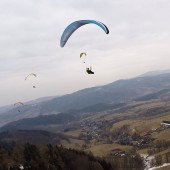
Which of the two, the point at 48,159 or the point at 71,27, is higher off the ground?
the point at 71,27

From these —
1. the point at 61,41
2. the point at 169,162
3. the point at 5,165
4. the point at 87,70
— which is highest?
the point at 61,41

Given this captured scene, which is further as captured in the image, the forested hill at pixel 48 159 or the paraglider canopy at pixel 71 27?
the forested hill at pixel 48 159

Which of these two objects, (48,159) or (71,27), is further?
(48,159)

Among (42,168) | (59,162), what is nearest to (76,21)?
(42,168)

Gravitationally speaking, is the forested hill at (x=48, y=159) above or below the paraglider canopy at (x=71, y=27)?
below

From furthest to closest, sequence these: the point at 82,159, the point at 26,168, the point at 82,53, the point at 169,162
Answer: the point at 169,162 < the point at 82,159 < the point at 26,168 < the point at 82,53

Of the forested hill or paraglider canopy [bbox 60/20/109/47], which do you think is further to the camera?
the forested hill

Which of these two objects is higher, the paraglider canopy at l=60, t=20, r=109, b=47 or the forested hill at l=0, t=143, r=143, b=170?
the paraglider canopy at l=60, t=20, r=109, b=47

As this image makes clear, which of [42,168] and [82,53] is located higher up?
[82,53]

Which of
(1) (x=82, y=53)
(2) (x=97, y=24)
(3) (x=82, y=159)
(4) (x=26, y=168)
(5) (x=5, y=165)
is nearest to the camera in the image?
(2) (x=97, y=24)

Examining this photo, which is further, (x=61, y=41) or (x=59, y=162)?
(x=59, y=162)

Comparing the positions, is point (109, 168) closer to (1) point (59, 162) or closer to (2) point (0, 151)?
(1) point (59, 162)
